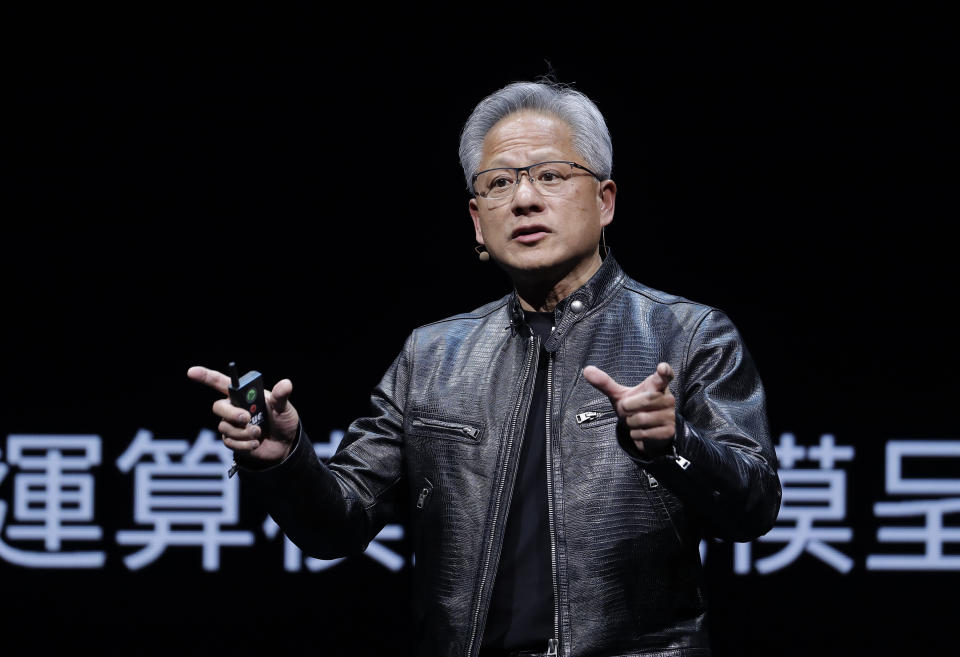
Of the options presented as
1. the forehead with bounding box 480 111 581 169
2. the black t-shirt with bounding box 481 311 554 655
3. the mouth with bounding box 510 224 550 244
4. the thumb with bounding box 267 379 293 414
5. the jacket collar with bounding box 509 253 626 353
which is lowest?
the black t-shirt with bounding box 481 311 554 655

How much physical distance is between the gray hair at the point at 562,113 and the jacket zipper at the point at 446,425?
46 cm

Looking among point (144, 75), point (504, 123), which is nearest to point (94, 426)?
point (144, 75)

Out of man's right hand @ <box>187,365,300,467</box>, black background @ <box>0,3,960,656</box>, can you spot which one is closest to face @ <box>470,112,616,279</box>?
man's right hand @ <box>187,365,300,467</box>

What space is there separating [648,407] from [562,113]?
725mm

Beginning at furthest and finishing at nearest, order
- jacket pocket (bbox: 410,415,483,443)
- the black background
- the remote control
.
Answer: the black background → jacket pocket (bbox: 410,415,483,443) → the remote control

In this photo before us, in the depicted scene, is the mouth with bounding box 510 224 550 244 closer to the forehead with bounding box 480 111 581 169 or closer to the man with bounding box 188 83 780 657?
the man with bounding box 188 83 780 657

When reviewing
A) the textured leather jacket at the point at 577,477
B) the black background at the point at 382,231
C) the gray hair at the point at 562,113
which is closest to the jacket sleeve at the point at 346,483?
the textured leather jacket at the point at 577,477

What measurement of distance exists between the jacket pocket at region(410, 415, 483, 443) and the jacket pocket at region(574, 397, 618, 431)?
0.57 feet

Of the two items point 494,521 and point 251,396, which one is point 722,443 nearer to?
point 494,521

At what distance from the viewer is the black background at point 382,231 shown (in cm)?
307

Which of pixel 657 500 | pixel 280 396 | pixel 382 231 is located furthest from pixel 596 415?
pixel 382 231

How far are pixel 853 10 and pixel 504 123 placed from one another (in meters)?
1.76

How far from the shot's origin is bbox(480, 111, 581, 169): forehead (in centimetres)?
177

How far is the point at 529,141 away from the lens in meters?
1.78
